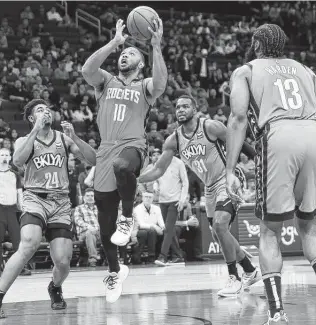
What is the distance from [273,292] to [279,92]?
4.85 feet

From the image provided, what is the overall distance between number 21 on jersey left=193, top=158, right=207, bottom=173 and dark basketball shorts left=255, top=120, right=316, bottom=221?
3.35 meters

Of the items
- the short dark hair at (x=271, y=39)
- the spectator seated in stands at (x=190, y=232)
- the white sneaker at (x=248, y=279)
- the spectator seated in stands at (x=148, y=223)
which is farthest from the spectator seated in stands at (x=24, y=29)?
the short dark hair at (x=271, y=39)

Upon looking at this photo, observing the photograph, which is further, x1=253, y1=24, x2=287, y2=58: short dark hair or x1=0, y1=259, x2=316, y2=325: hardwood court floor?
x1=0, y1=259, x2=316, y2=325: hardwood court floor

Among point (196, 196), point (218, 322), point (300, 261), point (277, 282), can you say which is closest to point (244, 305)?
point (218, 322)

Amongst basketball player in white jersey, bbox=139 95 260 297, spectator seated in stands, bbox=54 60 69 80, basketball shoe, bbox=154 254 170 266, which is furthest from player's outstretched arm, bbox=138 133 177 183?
spectator seated in stands, bbox=54 60 69 80

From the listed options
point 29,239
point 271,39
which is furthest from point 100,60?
point 271,39

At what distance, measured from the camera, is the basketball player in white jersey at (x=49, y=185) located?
7.55 meters

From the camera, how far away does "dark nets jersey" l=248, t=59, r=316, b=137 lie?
5.75 meters

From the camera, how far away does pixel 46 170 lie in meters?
7.75

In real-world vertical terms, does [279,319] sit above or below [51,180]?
below

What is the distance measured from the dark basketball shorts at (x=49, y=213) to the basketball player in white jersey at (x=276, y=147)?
2.50 meters

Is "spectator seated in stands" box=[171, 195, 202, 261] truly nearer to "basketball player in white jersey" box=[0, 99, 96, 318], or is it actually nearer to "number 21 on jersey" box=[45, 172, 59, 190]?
"basketball player in white jersey" box=[0, 99, 96, 318]

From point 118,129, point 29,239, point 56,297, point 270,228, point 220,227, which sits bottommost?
point 56,297

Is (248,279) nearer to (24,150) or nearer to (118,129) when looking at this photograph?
(118,129)
